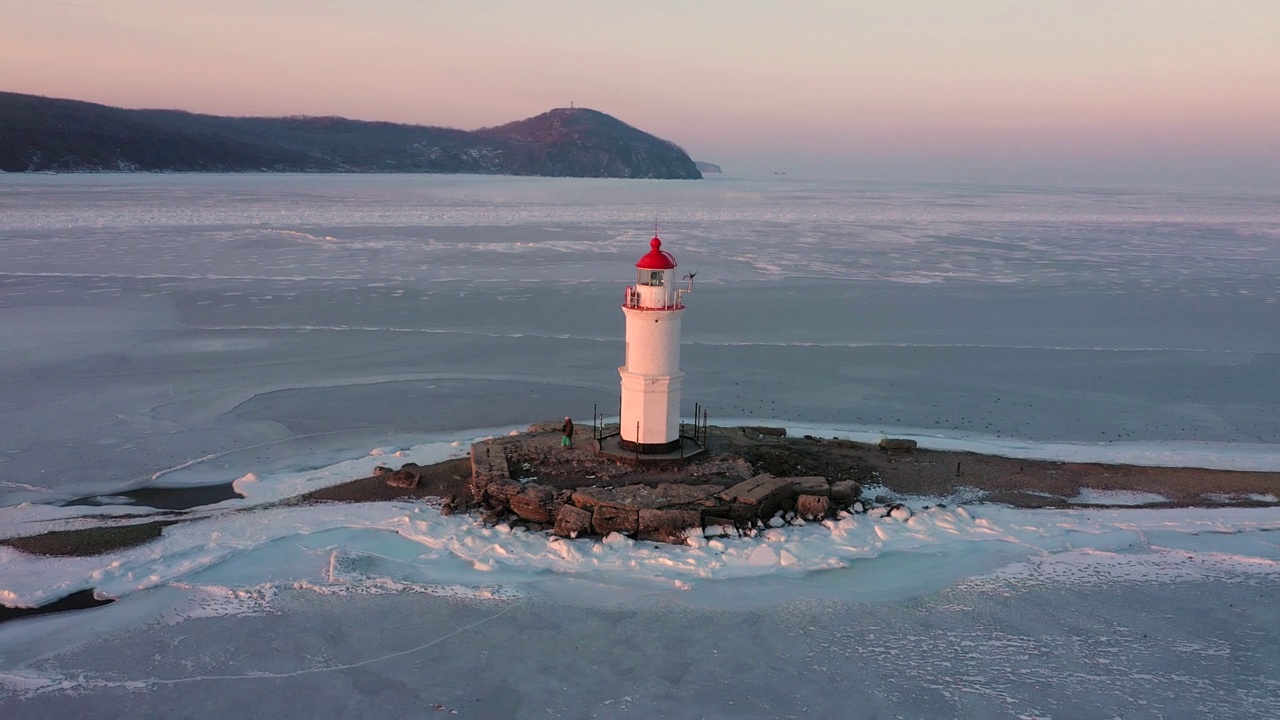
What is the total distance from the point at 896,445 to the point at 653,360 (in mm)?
3865

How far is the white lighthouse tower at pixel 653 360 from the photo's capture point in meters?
11.7

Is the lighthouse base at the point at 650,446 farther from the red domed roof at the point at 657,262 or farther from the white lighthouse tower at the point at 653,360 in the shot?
the red domed roof at the point at 657,262

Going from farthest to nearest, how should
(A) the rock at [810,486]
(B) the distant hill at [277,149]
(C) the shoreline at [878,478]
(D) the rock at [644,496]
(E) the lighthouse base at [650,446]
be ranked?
(B) the distant hill at [277,149], (E) the lighthouse base at [650,446], (C) the shoreline at [878,478], (A) the rock at [810,486], (D) the rock at [644,496]

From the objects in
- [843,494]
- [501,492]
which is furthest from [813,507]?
[501,492]

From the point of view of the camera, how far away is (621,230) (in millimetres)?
42344

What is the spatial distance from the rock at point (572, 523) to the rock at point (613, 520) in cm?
8

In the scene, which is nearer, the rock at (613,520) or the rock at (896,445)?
the rock at (613,520)

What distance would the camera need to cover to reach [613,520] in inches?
415

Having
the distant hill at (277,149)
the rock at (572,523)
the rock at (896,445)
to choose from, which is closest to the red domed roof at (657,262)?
the rock at (572,523)

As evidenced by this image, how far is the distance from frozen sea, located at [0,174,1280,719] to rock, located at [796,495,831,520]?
0.60 feet

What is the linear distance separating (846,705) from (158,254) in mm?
28408

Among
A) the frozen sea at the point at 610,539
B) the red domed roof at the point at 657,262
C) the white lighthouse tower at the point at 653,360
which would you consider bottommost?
the frozen sea at the point at 610,539

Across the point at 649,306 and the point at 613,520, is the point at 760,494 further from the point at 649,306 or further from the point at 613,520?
the point at 649,306

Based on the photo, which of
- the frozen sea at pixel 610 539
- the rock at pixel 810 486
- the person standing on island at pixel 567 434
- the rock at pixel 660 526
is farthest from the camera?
the person standing on island at pixel 567 434
